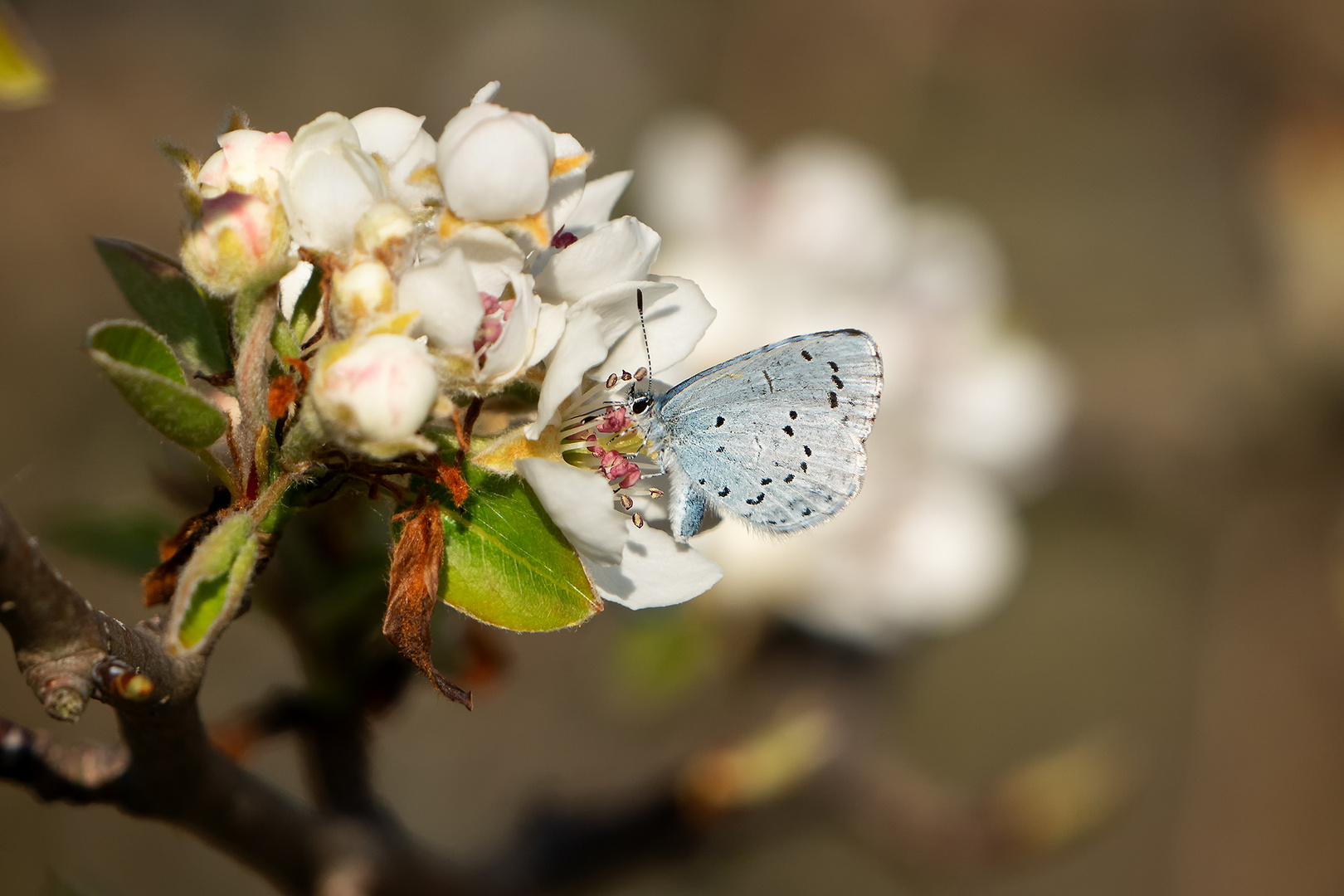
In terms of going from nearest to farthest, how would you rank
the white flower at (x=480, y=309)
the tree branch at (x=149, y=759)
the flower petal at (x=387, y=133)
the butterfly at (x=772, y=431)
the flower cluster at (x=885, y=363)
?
the tree branch at (x=149, y=759) < the white flower at (x=480, y=309) < the flower petal at (x=387, y=133) < the butterfly at (x=772, y=431) < the flower cluster at (x=885, y=363)

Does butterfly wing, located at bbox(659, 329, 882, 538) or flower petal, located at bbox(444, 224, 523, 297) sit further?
butterfly wing, located at bbox(659, 329, 882, 538)

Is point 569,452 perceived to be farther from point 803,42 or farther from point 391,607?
point 803,42

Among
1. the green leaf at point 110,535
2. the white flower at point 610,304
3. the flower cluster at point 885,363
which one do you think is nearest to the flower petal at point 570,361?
the white flower at point 610,304

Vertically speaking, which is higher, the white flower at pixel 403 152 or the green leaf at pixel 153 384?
the white flower at pixel 403 152

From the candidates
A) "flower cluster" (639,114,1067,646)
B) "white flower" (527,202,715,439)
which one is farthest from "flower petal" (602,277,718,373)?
"flower cluster" (639,114,1067,646)

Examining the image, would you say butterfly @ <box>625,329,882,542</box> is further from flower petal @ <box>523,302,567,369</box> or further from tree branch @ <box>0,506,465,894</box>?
tree branch @ <box>0,506,465,894</box>

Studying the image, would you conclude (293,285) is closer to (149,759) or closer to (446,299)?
(446,299)

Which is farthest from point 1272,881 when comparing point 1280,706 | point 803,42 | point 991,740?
point 803,42

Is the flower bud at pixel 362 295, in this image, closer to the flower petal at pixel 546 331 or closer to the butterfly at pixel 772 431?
the flower petal at pixel 546 331
